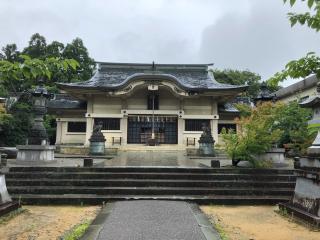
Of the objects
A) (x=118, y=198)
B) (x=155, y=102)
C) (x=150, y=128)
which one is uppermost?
(x=155, y=102)

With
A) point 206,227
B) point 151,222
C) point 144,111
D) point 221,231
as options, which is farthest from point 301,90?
point 151,222

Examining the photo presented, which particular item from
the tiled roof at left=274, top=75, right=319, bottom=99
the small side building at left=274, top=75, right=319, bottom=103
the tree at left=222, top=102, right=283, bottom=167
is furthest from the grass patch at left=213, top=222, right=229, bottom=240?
the tiled roof at left=274, top=75, right=319, bottom=99

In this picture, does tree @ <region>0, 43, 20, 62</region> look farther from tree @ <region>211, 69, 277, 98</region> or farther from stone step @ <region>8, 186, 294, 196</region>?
stone step @ <region>8, 186, 294, 196</region>

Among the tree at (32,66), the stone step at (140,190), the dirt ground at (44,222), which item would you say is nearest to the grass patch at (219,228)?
the stone step at (140,190)

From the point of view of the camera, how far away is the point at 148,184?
30.9 ft

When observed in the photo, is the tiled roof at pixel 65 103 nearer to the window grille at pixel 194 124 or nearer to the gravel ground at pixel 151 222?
the window grille at pixel 194 124

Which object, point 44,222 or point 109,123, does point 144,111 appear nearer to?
point 109,123

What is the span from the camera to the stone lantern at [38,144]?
1194 cm

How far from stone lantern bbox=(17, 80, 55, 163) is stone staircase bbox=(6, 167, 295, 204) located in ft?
6.37

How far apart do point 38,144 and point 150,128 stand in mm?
12617

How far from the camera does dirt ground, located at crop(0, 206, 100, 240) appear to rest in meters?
5.50

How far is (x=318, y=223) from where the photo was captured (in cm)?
602

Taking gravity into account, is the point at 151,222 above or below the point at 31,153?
below

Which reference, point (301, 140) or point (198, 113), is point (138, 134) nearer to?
point (198, 113)
